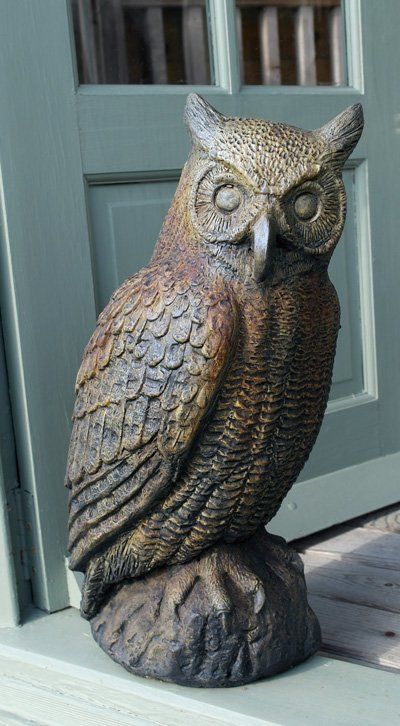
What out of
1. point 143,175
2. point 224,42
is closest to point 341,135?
point 143,175

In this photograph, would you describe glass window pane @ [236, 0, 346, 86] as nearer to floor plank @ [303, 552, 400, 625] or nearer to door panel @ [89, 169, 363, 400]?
door panel @ [89, 169, 363, 400]

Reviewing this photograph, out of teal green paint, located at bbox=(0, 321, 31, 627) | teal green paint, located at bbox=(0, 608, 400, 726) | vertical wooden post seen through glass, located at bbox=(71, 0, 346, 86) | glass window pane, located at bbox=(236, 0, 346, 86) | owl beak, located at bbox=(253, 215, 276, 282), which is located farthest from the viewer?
glass window pane, located at bbox=(236, 0, 346, 86)

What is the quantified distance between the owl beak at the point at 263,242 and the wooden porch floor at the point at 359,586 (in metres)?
0.75

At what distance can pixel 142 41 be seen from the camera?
193cm

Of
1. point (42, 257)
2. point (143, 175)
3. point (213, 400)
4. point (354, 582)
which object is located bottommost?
point (354, 582)

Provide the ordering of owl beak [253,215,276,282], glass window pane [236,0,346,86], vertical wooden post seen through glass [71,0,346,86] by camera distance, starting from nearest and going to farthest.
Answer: owl beak [253,215,276,282]
vertical wooden post seen through glass [71,0,346,86]
glass window pane [236,0,346,86]

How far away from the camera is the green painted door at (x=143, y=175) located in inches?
65.0

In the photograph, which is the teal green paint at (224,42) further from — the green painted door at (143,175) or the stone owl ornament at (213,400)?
the stone owl ornament at (213,400)

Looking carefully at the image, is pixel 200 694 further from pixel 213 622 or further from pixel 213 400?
pixel 213 400

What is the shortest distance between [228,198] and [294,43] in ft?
3.79

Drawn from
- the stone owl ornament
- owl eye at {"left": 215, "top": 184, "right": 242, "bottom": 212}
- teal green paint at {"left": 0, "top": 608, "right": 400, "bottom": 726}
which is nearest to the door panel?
the stone owl ornament

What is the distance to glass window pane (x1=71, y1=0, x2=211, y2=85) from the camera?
1.79m

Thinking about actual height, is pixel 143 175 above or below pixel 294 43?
below

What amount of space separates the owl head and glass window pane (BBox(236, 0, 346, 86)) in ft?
2.92
